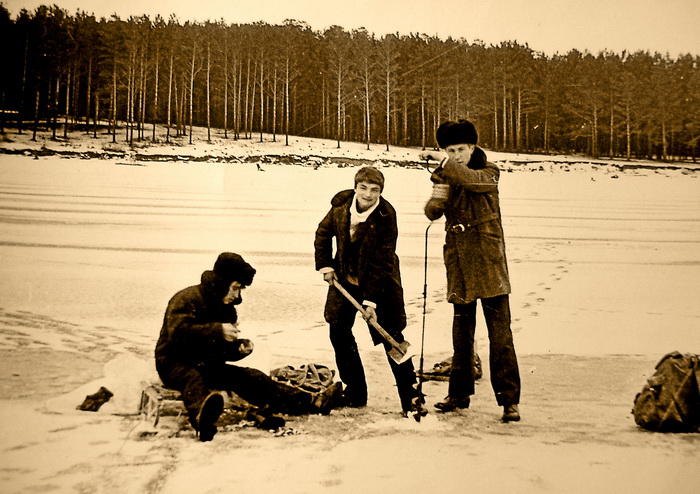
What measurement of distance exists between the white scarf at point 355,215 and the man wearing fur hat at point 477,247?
0.69 feet

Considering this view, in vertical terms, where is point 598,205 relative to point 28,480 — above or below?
above

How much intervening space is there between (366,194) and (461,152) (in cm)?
37

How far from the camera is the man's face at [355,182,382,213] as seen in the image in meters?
2.10

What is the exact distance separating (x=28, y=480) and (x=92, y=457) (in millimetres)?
170

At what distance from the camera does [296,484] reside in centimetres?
164

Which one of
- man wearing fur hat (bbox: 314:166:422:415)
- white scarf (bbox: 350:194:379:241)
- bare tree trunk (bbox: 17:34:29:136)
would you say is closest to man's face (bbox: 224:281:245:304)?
man wearing fur hat (bbox: 314:166:422:415)

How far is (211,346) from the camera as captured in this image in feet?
6.48

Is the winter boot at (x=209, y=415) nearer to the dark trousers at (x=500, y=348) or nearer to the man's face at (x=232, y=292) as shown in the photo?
the man's face at (x=232, y=292)

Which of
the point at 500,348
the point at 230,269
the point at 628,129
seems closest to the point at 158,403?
the point at 230,269

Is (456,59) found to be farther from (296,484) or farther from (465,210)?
(296,484)

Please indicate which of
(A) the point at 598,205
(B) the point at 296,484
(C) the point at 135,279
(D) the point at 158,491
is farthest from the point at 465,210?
(A) the point at 598,205

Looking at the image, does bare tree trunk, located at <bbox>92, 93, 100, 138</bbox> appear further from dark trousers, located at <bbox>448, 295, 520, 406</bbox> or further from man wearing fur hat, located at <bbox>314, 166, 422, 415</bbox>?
dark trousers, located at <bbox>448, 295, 520, 406</bbox>

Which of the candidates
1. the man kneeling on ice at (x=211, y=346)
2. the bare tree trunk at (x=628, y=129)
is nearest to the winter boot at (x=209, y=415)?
the man kneeling on ice at (x=211, y=346)

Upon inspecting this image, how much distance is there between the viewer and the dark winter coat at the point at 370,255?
2111mm
